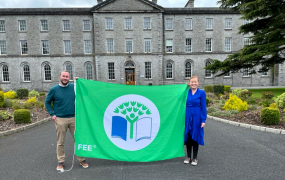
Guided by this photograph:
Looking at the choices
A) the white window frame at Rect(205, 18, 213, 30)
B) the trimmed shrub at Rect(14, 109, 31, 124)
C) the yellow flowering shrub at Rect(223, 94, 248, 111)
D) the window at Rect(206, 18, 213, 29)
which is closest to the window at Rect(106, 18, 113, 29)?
the white window frame at Rect(205, 18, 213, 30)

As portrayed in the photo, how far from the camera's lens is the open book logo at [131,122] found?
3.94 m

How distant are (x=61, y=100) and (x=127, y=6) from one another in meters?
27.1

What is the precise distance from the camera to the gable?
26828mm

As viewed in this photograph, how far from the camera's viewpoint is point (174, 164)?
160 inches

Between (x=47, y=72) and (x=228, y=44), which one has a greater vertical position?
(x=228, y=44)

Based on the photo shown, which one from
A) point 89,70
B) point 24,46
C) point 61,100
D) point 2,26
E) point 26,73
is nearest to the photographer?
point 61,100

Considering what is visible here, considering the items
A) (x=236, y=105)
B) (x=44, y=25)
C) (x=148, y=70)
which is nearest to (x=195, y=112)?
(x=236, y=105)

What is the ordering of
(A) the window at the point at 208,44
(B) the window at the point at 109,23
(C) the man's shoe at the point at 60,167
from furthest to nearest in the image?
(A) the window at the point at 208,44 < (B) the window at the point at 109,23 < (C) the man's shoe at the point at 60,167

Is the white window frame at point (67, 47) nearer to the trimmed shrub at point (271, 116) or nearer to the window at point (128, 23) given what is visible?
the window at point (128, 23)

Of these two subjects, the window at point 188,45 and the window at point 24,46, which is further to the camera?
the window at point 188,45

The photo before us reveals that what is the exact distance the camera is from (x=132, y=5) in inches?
1069

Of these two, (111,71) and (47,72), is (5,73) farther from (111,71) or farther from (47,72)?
(111,71)

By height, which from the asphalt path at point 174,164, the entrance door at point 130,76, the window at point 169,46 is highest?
the window at point 169,46

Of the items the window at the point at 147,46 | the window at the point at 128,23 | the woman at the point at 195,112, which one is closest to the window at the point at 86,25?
the window at the point at 128,23
